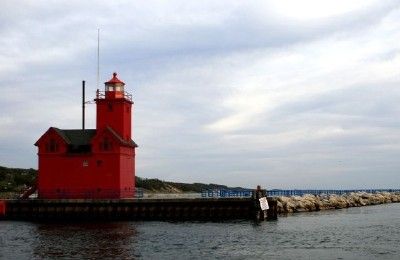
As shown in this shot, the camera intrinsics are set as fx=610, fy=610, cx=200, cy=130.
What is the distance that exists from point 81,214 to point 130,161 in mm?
7601

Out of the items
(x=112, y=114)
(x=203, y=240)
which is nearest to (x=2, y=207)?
(x=112, y=114)

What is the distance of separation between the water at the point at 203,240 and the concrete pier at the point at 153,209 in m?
2.01

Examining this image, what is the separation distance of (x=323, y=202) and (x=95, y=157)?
33291mm

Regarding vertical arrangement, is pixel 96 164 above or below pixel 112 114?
below

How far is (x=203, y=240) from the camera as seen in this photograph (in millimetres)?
40906

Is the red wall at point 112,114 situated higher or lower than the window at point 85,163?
higher

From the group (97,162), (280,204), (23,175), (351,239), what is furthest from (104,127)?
(23,175)

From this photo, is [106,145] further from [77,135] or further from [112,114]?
[77,135]

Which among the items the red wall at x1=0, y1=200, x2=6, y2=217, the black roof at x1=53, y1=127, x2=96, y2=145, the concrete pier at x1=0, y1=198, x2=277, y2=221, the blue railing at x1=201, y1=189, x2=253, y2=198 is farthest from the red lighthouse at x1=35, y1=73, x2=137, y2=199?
the blue railing at x1=201, y1=189, x2=253, y2=198

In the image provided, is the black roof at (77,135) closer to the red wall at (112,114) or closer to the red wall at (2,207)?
the red wall at (112,114)

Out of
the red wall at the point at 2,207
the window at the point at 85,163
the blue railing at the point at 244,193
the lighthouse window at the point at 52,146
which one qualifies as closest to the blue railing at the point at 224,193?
the blue railing at the point at 244,193

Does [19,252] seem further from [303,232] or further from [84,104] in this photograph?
[84,104]

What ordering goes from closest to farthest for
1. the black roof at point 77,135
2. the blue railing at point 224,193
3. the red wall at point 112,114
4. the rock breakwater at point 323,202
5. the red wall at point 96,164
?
the red wall at point 96,164 < the black roof at point 77,135 < the red wall at point 112,114 < the blue railing at point 224,193 < the rock breakwater at point 323,202

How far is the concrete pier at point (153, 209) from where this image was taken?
5459 centimetres
